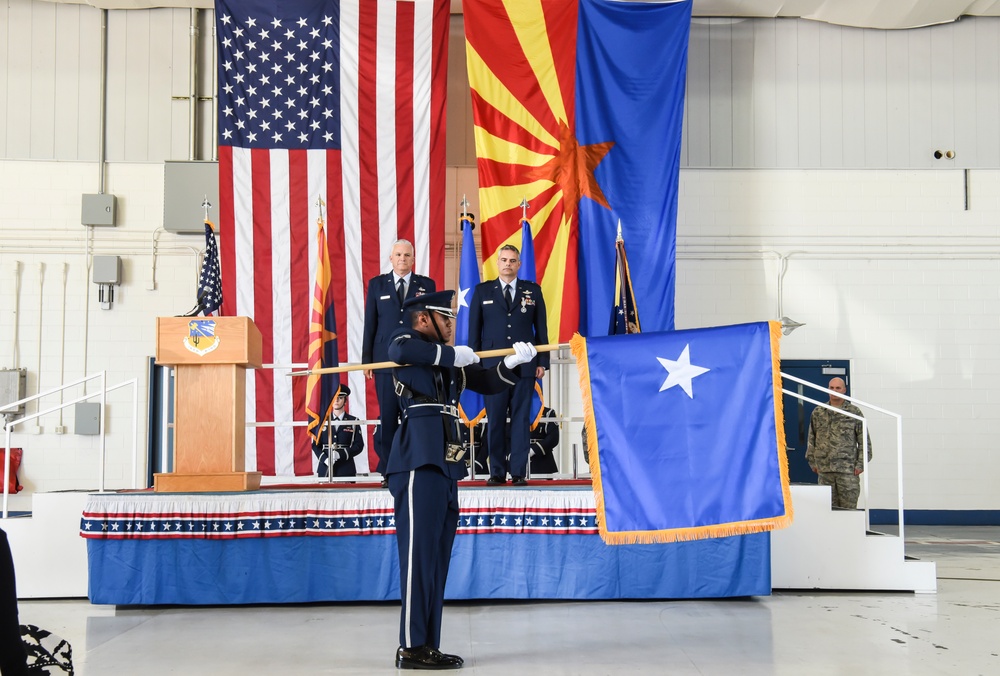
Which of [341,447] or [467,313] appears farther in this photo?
[341,447]

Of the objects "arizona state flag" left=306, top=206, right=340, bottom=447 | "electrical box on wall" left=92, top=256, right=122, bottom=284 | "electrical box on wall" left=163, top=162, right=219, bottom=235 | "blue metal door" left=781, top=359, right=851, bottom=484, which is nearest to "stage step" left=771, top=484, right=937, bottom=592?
"arizona state flag" left=306, top=206, right=340, bottom=447

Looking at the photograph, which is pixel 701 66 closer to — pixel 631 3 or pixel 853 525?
pixel 631 3

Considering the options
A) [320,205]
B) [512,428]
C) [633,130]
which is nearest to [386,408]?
[512,428]

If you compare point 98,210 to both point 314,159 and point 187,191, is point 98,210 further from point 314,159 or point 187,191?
point 314,159

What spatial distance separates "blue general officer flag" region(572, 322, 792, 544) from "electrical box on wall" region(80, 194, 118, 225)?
7588mm

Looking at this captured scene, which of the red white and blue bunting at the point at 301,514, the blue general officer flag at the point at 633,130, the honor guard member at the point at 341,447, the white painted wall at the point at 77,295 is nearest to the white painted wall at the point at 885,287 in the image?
the blue general officer flag at the point at 633,130

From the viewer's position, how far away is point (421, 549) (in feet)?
14.3

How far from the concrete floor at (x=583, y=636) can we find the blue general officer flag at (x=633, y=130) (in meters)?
3.97

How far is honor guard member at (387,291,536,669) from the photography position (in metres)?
4.36

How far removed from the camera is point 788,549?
6770 mm

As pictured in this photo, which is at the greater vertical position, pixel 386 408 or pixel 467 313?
pixel 467 313

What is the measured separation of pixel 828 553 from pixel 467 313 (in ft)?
11.2

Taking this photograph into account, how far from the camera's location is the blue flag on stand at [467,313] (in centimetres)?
790

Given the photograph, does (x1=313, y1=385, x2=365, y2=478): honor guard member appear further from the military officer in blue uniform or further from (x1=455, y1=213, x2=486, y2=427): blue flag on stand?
the military officer in blue uniform
